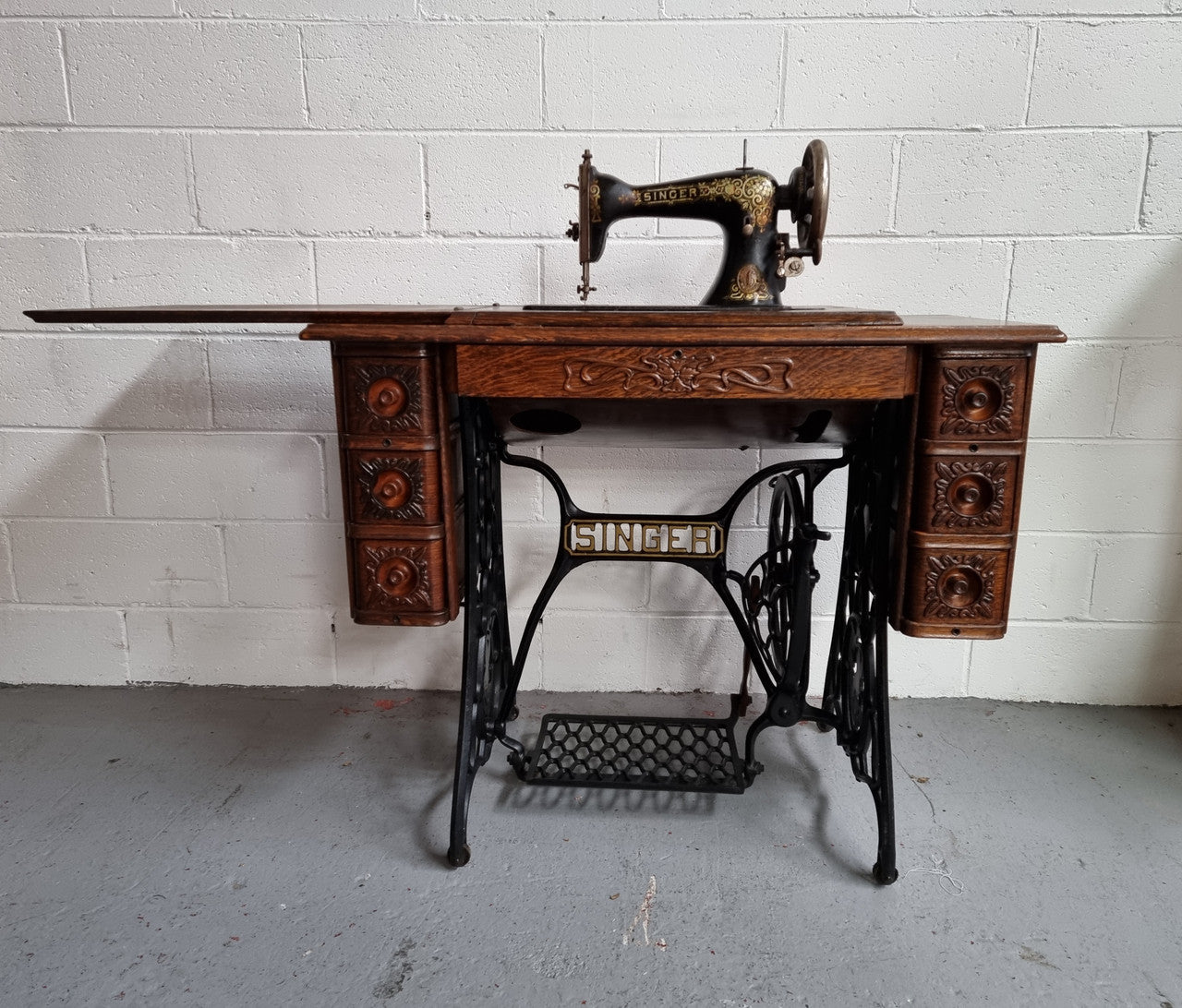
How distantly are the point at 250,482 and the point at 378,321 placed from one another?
0.95m

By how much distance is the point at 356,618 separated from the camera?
129cm

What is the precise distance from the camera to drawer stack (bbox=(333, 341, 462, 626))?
3.91 ft

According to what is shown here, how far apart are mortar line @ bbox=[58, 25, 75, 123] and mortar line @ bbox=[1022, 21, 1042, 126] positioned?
215 cm

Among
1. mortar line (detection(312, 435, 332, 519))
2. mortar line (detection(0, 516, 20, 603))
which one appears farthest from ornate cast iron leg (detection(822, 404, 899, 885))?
mortar line (detection(0, 516, 20, 603))

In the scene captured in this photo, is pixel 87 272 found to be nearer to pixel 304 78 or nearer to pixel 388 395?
pixel 304 78

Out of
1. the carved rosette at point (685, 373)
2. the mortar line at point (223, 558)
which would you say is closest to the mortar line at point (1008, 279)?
the carved rosette at point (685, 373)

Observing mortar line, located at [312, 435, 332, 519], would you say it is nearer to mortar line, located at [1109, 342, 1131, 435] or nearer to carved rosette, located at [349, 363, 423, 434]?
carved rosette, located at [349, 363, 423, 434]

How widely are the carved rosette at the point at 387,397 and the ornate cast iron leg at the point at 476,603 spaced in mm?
133

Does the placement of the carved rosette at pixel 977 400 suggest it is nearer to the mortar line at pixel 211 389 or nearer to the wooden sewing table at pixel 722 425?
the wooden sewing table at pixel 722 425

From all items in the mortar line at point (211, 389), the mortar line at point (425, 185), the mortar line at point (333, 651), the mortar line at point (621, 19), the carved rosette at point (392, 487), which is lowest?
the mortar line at point (333, 651)

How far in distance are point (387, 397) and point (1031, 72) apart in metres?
1.56

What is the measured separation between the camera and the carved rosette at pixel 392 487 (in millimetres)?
1222

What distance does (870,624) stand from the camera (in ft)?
4.54

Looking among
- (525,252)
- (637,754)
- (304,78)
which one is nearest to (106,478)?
(304,78)
